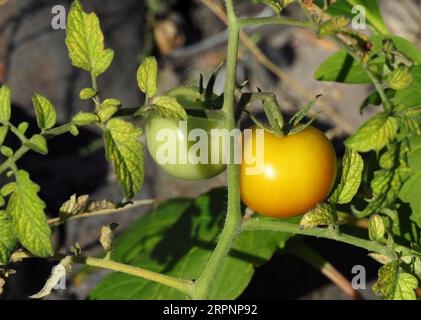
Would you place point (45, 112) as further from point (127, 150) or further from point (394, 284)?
point (394, 284)

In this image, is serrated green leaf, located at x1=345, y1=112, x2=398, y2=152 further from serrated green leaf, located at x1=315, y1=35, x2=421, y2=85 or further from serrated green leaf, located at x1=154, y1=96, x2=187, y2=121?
serrated green leaf, located at x1=315, y1=35, x2=421, y2=85

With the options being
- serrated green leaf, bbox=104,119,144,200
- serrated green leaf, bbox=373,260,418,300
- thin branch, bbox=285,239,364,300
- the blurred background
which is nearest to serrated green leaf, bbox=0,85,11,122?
serrated green leaf, bbox=104,119,144,200

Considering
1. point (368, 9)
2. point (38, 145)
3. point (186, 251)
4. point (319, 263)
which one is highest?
point (368, 9)

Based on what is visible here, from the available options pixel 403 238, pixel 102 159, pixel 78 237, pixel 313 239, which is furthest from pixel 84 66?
pixel 102 159

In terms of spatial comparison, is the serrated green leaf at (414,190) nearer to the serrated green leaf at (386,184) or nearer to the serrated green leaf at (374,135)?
the serrated green leaf at (386,184)

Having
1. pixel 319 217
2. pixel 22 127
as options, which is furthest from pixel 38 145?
pixel 319 217

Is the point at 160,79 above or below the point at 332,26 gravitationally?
below

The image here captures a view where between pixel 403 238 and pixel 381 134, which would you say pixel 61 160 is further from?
pixel 381 134

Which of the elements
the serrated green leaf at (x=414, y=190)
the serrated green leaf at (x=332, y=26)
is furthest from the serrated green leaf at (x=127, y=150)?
the serrated green leaf at (x=414, y=190)
